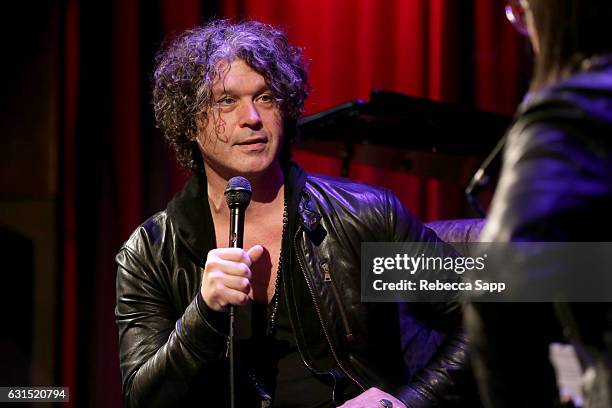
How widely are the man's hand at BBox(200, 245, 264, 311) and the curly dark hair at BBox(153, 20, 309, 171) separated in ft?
2.22

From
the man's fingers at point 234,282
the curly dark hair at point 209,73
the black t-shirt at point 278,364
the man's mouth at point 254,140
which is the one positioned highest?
the curly dark hair at point 209,73

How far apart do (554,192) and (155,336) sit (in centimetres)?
142

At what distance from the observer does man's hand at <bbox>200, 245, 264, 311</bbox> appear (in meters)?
1.66

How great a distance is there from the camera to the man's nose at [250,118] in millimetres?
2146

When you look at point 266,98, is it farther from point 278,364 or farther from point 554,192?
point 554,192

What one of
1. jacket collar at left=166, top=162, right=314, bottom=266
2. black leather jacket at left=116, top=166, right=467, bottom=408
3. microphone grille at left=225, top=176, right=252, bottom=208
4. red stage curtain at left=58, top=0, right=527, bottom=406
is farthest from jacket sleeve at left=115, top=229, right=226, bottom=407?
red stage curtain at left=58, top=0, right=527, bottom=406

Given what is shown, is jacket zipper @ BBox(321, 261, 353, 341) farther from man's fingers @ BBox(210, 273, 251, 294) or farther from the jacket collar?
man's fingers @ BBox(210, 273, 251, 294)

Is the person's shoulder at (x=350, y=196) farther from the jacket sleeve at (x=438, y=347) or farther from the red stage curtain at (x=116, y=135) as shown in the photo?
the red stage curtain at (x=116, y=135)

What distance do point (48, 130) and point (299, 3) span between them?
139 cm

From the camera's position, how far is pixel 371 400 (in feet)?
6.27

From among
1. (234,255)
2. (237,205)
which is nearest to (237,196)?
(237,205)

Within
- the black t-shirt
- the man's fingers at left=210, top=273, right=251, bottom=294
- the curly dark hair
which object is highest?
the curly dark hair

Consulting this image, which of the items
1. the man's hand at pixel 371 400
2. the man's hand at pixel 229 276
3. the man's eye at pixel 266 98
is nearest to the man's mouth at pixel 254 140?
the man's eye at pixel 266 98

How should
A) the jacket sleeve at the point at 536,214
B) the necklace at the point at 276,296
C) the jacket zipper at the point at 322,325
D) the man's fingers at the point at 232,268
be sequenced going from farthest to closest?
the necklace at the point at 276,296 < the jacket zipper at the point at 322,325 < the man's fingers at the point at 232,268 < the jacket sleeve at the point at 536,214
